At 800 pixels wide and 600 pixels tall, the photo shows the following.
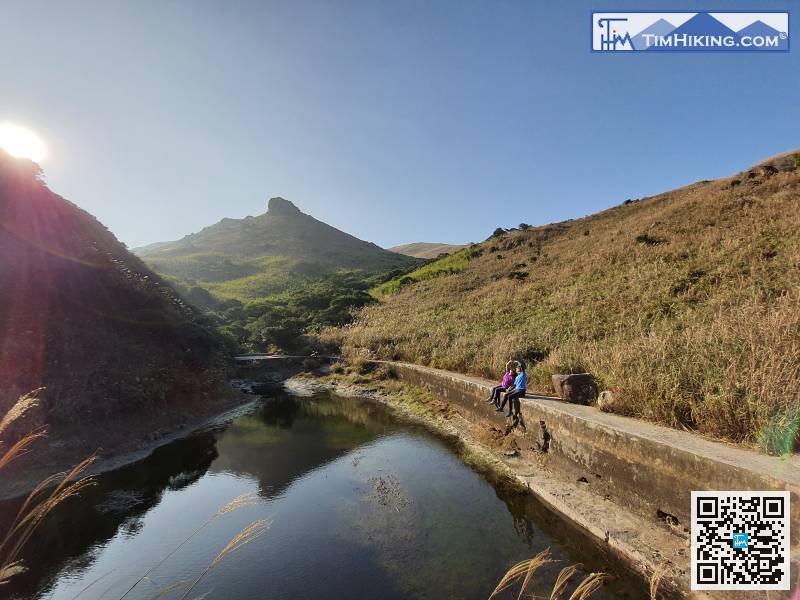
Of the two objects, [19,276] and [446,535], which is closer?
[446,535]

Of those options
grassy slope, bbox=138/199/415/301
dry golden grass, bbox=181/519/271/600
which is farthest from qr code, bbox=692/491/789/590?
grassy slope, bbox=138/199/415/301

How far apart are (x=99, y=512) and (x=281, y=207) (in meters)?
137

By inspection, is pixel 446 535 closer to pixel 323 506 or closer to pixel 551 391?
pixel 323 506

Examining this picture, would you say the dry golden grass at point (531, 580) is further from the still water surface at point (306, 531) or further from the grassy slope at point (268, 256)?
the grassy slope at point (268, 256)

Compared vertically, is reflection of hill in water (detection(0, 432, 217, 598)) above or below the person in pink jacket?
below

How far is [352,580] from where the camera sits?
5305 millimetres

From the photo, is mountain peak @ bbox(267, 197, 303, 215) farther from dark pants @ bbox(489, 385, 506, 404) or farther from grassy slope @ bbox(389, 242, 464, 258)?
dark pants @ bbox(489, 385, 506, 404)

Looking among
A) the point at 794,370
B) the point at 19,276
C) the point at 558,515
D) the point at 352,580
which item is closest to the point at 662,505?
the point at 558,515

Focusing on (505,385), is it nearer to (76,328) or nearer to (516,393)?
(516,393)

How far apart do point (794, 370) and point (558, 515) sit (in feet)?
13.1

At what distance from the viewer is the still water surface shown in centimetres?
526

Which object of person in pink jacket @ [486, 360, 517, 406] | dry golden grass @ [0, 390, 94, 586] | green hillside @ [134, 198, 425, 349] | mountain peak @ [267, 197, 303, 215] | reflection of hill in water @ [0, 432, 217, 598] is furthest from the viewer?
mountain peak @ [267, 197, 303, 215]

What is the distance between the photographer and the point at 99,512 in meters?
7.39

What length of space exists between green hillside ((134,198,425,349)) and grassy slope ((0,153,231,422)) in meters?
12.4
